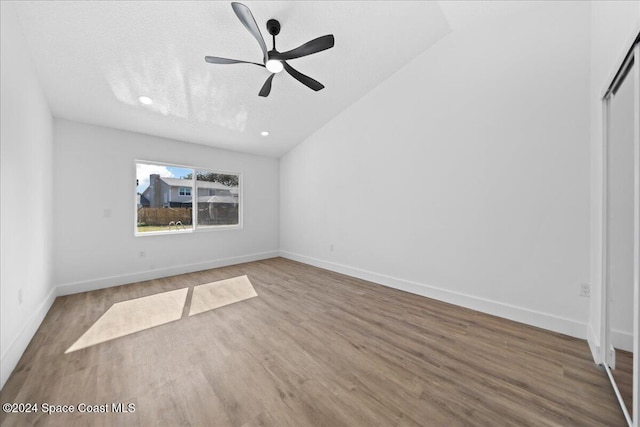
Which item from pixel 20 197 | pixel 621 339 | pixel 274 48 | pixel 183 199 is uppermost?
pixel 274 48

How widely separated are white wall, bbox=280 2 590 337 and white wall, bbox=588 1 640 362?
10cm

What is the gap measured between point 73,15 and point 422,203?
4.03 metres

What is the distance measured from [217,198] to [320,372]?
4.21 metres

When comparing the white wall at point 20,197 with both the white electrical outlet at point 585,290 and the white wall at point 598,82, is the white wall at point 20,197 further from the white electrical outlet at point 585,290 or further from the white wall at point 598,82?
the white electrical outlet at point 585,290

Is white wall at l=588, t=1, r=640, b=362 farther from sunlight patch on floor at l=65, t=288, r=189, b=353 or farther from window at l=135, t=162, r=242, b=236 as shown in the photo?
window at l=135, t=162, r=242, b=236

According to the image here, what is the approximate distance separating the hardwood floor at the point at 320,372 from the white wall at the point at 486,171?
0.47m

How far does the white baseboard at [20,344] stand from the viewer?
63.8 inches

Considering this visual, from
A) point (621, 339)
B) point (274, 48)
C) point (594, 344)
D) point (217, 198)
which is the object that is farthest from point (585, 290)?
point (217, 198)

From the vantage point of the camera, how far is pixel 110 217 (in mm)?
3639

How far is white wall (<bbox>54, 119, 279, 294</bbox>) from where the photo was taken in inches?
130

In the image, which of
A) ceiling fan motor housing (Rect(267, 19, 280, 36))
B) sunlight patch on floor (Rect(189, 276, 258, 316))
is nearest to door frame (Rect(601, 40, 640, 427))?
ceiling fan motor housing (Rect(267, 19, 280, 36))

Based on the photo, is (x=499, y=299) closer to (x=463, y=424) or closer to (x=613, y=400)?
(x=613, y=400)

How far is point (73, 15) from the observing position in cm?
201

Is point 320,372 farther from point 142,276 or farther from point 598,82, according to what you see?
point 142,276
